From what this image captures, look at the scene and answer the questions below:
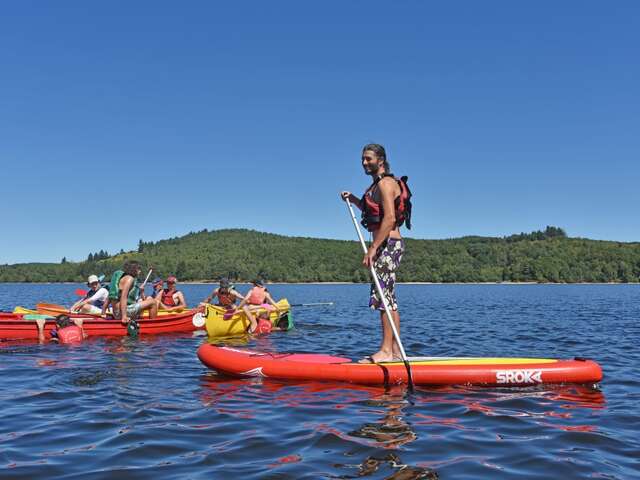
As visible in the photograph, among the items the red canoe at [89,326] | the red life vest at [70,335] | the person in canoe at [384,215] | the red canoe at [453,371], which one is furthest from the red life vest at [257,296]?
the person in canoe at [384,215]

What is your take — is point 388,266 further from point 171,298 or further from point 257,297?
point 171,298

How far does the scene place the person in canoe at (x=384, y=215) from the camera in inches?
292

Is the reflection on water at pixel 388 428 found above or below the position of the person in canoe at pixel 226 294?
below

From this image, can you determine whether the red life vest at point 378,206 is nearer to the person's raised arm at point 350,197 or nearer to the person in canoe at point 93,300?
the person's raised arm at point 350,197

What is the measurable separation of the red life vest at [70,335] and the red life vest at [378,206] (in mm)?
8687

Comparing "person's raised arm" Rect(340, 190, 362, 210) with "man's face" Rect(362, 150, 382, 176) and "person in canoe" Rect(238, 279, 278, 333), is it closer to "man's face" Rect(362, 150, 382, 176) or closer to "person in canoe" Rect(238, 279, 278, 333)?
"man's face" Rect(362, 150, 382, 176)

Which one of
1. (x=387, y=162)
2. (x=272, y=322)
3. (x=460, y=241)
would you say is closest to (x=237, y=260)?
(x=460, y=241)

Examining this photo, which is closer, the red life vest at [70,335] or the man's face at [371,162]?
the man's face at [371,162]

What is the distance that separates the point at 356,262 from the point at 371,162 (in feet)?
469

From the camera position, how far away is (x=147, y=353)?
11688 millimetres

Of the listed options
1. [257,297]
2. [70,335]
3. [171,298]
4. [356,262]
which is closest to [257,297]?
[257,297]

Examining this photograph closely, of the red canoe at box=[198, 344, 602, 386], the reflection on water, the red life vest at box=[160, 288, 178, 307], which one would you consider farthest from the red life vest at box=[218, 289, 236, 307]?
the reflection on water

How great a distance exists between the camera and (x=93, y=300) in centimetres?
1625

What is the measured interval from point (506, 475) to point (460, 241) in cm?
19113
